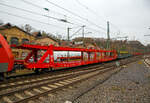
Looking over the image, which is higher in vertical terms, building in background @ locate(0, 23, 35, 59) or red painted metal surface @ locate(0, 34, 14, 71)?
building in background @ locate(0, 23, 35, 59)

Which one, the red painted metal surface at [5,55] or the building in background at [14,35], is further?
the building in background at [14,35]

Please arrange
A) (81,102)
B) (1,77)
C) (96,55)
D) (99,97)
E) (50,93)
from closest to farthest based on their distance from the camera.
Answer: (81,102) < (99,97) < (50,93) < (1,77) < (96,55)

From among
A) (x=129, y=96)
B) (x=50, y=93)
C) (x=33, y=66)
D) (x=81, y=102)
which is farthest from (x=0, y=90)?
(x=129, y=96)

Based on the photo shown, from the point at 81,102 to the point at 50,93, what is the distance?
1687mm

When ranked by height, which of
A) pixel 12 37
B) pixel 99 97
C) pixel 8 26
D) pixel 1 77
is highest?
pixel 8 26

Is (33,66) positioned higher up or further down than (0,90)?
higher up

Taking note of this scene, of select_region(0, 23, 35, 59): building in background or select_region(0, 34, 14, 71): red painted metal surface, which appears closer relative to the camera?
select_region(0, 34, 14, 71): red painted metal surface

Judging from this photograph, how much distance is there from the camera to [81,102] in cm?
418

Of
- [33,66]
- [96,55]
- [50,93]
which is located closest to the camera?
[50,93]

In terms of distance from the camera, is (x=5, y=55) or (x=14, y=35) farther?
(x=14, y=35)

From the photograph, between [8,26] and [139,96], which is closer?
[139,96]

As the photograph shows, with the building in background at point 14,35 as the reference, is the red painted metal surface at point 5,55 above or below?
below

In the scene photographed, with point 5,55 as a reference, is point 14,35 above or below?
above

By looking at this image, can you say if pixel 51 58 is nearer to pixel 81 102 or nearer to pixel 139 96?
pixel 81 102
